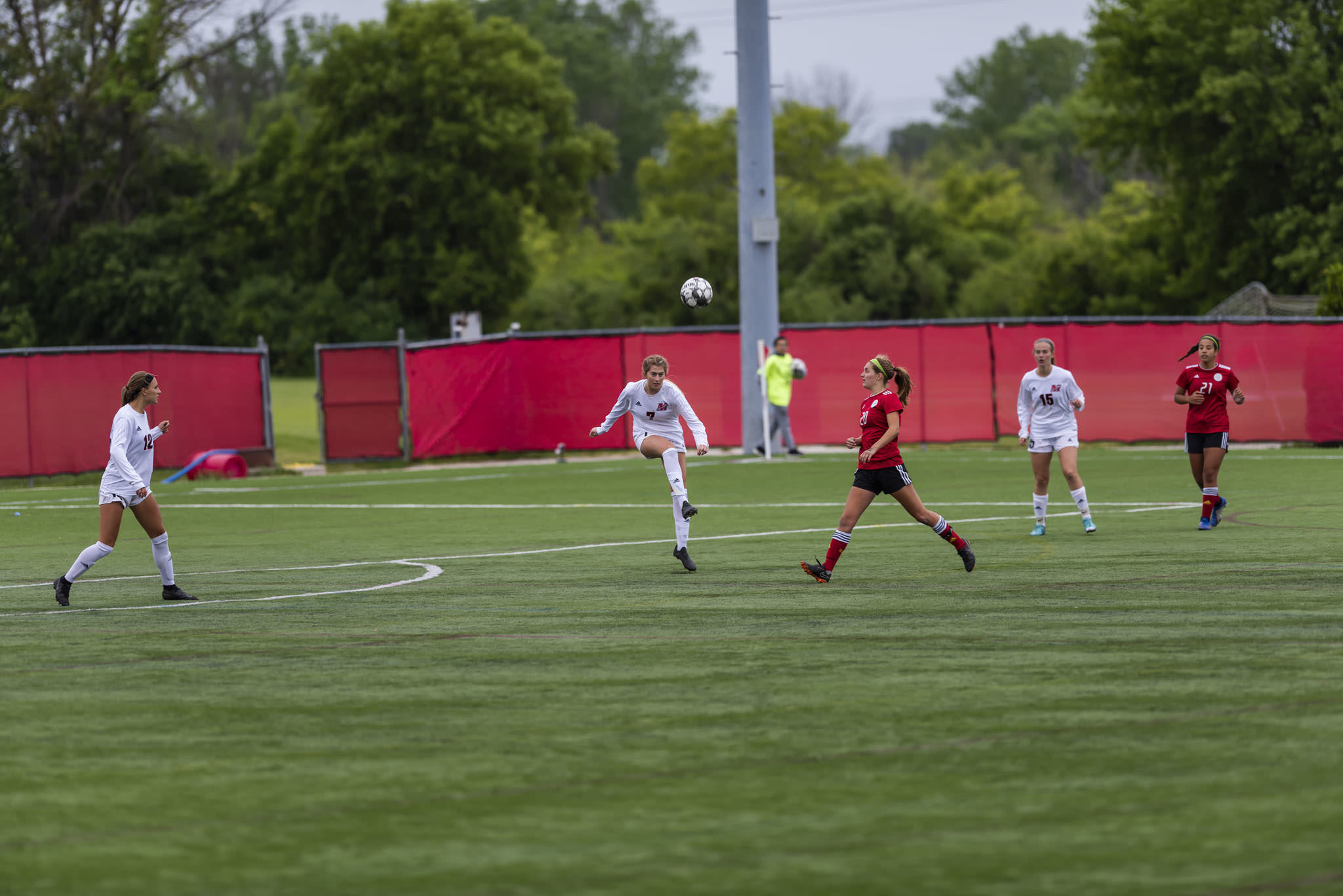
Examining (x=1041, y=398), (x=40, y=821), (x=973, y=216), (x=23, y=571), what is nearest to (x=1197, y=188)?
(x=973, y=216)

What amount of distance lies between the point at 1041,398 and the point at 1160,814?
11726mm

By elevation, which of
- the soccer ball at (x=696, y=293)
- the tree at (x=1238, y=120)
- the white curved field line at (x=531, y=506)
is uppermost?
the tree at (x=1238, y=120)

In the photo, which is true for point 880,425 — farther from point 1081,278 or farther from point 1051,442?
point 1081,278

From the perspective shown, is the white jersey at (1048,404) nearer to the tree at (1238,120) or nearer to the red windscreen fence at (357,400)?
the red windscreen fence at (357,400)

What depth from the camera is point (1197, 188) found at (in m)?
51.3

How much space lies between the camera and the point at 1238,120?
4747cm

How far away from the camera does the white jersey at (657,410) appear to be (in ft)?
50.9

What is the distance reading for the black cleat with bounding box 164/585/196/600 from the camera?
13.4 metres

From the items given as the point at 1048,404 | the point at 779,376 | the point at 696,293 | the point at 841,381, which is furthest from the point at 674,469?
the point at 841,381

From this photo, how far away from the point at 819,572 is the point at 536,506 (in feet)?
32.7

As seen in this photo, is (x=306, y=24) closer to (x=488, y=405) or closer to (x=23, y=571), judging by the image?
(x=488, y=405)

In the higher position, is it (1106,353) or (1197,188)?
(1197,188)

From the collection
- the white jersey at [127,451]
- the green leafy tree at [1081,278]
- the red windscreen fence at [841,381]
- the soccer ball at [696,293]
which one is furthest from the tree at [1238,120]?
the white jersey at [127,451]

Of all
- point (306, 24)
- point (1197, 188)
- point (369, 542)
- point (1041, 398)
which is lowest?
point (369, 542)
